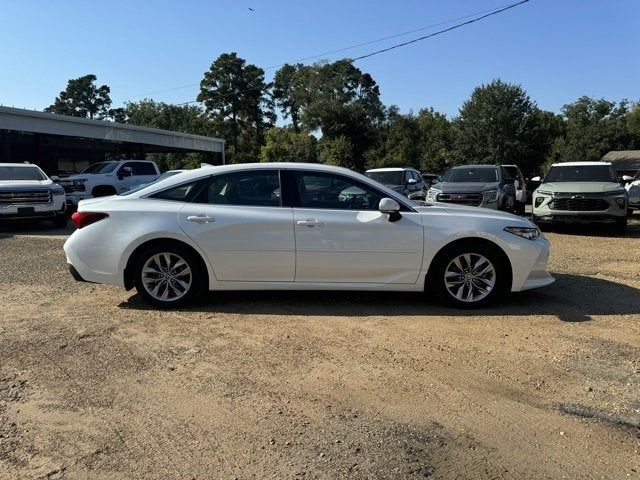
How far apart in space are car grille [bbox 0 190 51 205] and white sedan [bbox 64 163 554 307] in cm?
928

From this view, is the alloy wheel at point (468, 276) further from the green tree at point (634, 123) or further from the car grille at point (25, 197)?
the green tree at point (634, 123)

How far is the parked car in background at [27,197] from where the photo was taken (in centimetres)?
1389

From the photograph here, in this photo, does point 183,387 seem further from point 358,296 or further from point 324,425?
point 358,296

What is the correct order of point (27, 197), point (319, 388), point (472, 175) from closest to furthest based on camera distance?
1. point (319, 388)
2. point (27, 197)
3. point (472, 175)

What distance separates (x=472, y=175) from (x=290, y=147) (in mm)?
52518

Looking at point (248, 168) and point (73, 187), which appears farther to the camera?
point (73, 187)

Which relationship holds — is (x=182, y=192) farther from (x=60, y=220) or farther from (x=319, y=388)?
(x=60, y=220)

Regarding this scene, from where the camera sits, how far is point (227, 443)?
3312 mm

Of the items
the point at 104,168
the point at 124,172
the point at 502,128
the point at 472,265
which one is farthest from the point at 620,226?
the point at 502,128

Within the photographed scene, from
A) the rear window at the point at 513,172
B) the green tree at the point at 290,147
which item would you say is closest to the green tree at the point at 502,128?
the green tree at the point at 290,147

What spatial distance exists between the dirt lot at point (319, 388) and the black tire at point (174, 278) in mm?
185

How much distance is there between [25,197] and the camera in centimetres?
1410

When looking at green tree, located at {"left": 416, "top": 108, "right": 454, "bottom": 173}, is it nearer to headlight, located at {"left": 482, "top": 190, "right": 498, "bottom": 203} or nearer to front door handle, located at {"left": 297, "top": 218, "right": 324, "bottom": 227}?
headlight, located at {"left": 482, "top": 190, "right": 498, "bottom": 203}

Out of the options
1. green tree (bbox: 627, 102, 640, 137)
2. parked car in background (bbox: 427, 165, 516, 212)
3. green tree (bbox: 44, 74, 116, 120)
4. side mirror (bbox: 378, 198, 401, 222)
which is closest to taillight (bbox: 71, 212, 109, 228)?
side mirror (bbox: 378, 198, 401, 222)
